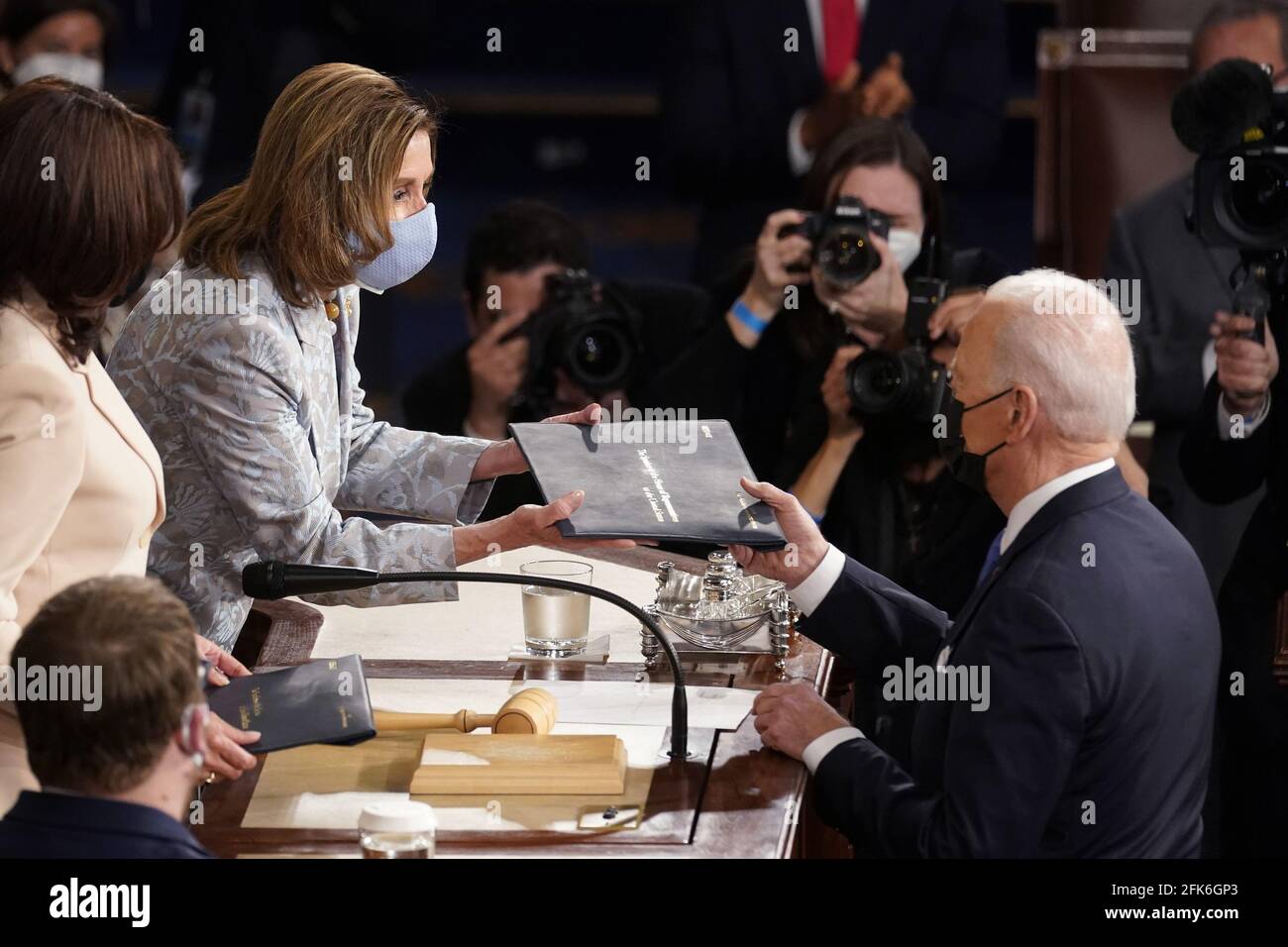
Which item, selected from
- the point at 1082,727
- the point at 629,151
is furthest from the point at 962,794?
the point at 629,151

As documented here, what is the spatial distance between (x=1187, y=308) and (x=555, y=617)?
1.90 m

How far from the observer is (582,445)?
2088 millimetres

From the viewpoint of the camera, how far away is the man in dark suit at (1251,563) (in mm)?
2781

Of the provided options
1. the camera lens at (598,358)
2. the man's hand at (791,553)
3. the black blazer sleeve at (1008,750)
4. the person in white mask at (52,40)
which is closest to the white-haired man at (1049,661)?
the black blazer sleeve at (1008,750)

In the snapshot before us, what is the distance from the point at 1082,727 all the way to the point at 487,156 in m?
3.64

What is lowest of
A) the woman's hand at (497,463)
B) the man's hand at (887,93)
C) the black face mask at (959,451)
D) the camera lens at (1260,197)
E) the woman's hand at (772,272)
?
the woman's hand at (497,463)

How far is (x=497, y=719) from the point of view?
1848 mm

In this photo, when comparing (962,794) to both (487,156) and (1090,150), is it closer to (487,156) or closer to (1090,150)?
(1090,150)

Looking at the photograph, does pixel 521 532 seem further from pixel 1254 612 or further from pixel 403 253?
pixel 1254 612

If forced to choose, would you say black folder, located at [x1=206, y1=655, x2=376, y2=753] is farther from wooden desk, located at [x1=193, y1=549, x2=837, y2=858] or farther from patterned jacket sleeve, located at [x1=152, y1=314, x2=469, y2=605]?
patterned jacket sleeve, located at [x1=152, y1=314, x2=469, y2=605]

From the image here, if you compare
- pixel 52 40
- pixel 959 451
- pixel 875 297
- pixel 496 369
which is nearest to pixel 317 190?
pixel 959 451

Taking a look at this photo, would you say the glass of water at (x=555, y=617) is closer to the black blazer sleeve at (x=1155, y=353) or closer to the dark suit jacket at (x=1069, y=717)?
the dark suit jacket at (x=1069, y=717)

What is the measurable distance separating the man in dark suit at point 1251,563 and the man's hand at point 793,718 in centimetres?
117

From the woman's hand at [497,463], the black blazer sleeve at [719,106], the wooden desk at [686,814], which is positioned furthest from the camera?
the black blazer sleeve at [719,106]
